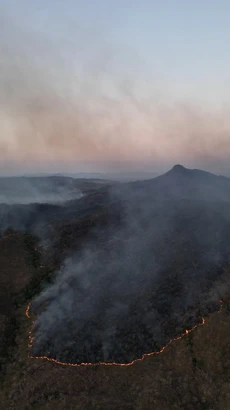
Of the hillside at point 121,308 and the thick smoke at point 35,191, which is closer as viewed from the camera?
the hillside at point 121,308

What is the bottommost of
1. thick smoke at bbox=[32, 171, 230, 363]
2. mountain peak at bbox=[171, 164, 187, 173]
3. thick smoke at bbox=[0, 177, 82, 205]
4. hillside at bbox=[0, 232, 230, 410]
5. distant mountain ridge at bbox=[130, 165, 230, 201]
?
hillside at bbox=[0, 232, 230, 410]

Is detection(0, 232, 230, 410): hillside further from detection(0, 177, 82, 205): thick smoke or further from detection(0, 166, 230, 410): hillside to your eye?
detection(0, 177, 82, 205): thick smoke

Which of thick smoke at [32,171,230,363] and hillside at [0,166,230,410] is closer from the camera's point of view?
hillside at [0,166,230,410]

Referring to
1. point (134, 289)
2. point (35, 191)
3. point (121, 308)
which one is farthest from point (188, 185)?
point (35, 191)

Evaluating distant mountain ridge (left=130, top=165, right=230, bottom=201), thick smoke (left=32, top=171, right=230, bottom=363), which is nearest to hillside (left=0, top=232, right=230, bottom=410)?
thick smoke (left=32, top=171, right=230, bottom=363)

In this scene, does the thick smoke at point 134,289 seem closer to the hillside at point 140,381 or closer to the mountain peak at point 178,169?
the hillside at point 140,381

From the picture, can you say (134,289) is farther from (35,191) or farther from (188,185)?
(35,191)

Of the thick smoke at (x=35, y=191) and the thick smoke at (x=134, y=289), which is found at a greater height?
the thick smoke at (x=35, y=191)

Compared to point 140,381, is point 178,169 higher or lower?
higher

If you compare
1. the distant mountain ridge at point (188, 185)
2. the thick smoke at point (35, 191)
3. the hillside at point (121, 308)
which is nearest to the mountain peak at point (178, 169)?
the distant mountain ridge at point (188, 185)

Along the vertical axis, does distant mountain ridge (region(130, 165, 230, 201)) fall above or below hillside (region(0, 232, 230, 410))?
above

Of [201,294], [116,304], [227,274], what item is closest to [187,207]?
[227,274]

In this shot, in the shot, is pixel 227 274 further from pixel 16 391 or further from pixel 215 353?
pixel 16 391
